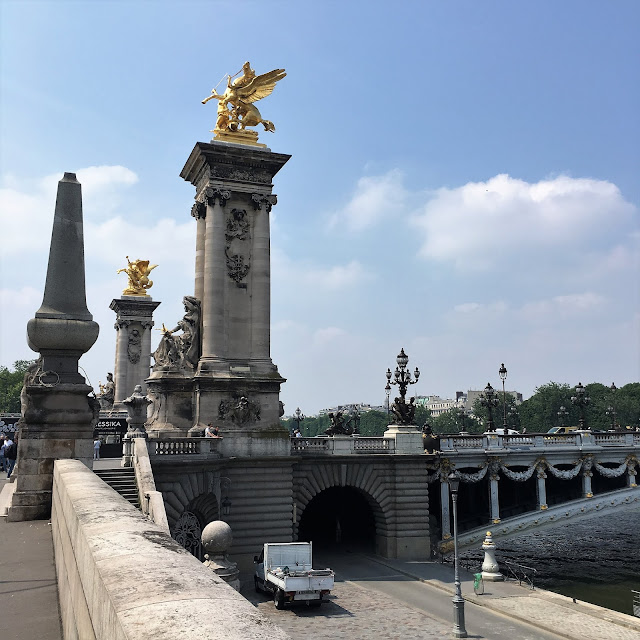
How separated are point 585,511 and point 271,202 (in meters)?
30.2

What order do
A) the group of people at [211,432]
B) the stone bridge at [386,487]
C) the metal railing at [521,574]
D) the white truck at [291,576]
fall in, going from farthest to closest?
the metal railing at [521,574] < the group of people at [211,432] < the stone bridge at [386,487] < the white truck at [291,576]

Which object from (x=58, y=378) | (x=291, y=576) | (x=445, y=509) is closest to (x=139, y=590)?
(x=58, y=378)

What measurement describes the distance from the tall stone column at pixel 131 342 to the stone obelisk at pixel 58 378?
45.1 m

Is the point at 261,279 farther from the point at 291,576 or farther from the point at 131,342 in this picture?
the point at 131,342

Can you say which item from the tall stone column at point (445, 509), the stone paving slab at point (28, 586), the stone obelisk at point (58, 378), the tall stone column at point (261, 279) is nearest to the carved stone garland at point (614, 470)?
the tall stone column at point (445, 509)

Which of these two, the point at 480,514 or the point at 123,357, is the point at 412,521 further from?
the point at 123,357

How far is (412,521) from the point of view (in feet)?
130

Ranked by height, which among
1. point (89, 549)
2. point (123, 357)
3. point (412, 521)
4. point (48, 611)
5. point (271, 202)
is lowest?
point (412, 521)

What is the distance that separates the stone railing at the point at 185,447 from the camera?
95.3 feet

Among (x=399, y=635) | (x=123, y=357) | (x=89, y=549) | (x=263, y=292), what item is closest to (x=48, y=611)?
(x=89, y=549)

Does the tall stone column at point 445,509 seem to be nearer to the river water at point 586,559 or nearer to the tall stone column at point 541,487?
the river water at point 586,559

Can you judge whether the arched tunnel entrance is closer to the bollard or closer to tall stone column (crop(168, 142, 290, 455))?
the bollard

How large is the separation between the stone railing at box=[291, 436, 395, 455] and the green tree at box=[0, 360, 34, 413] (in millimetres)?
94010

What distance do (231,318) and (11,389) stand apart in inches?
3953
